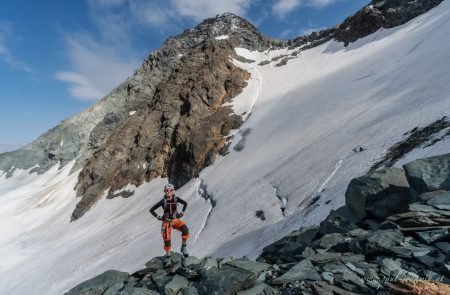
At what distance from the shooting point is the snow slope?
24.2 meters

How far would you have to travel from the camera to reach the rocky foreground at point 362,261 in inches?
310

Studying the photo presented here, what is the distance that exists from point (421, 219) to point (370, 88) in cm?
3443

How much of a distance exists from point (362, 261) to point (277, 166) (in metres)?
25.0

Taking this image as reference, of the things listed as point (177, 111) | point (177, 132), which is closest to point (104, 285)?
point (177, 132)

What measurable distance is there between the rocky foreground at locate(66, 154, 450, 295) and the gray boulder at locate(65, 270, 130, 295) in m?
0.03

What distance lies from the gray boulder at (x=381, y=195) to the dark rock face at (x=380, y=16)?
60.7 metres

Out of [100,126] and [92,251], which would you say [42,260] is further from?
[100,126]

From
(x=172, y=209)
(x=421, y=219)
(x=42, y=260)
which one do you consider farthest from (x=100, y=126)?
(x=421, y=219)

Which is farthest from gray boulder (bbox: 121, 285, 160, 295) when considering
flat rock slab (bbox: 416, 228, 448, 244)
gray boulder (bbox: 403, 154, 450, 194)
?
gray boulder (bbox: 403, 154, 450, 194)

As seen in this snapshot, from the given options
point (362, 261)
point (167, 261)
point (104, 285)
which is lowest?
point (362, 261)

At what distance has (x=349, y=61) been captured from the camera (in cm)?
5941

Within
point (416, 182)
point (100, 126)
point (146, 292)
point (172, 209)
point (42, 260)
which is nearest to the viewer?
point (146, 292)

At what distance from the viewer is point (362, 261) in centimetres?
907

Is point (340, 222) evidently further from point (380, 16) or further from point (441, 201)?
point (380, 16)
